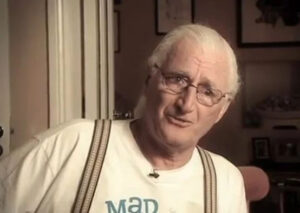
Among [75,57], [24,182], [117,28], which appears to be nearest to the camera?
[24,182]

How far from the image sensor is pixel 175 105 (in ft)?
3.67

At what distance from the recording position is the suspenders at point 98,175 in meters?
1.11

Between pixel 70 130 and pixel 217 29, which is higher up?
pixel 217 29

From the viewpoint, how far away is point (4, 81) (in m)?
1.93

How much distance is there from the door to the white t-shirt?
2.73 feet

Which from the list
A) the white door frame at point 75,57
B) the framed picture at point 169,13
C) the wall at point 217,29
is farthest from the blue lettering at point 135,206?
the framed picture at point 169,13

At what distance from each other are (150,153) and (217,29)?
252 centimetres

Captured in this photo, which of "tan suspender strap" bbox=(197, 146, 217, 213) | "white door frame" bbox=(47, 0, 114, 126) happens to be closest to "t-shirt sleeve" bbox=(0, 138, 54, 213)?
"tan suspender strap" bbox=(197, 146, 217, 213)

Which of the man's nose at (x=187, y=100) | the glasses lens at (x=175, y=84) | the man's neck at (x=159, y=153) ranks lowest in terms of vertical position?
the man's neck at (x=159, y=153)

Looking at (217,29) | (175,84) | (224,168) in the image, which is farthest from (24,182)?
(217,29)

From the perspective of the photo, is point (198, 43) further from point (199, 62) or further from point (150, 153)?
point (150, 153)

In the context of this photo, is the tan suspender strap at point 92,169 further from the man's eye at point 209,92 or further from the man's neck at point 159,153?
the man's eye at point 209,92

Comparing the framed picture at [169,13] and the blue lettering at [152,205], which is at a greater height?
the framed picture at [169,13]

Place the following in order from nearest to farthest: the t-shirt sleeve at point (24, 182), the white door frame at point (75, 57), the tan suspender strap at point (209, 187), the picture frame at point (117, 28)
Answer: the t-shirt sleeve at point (24, 182) < the tan suspender strap at point (209, 187) < the white door frame at point (75, 57) < the picture frame at point (117, 28)
